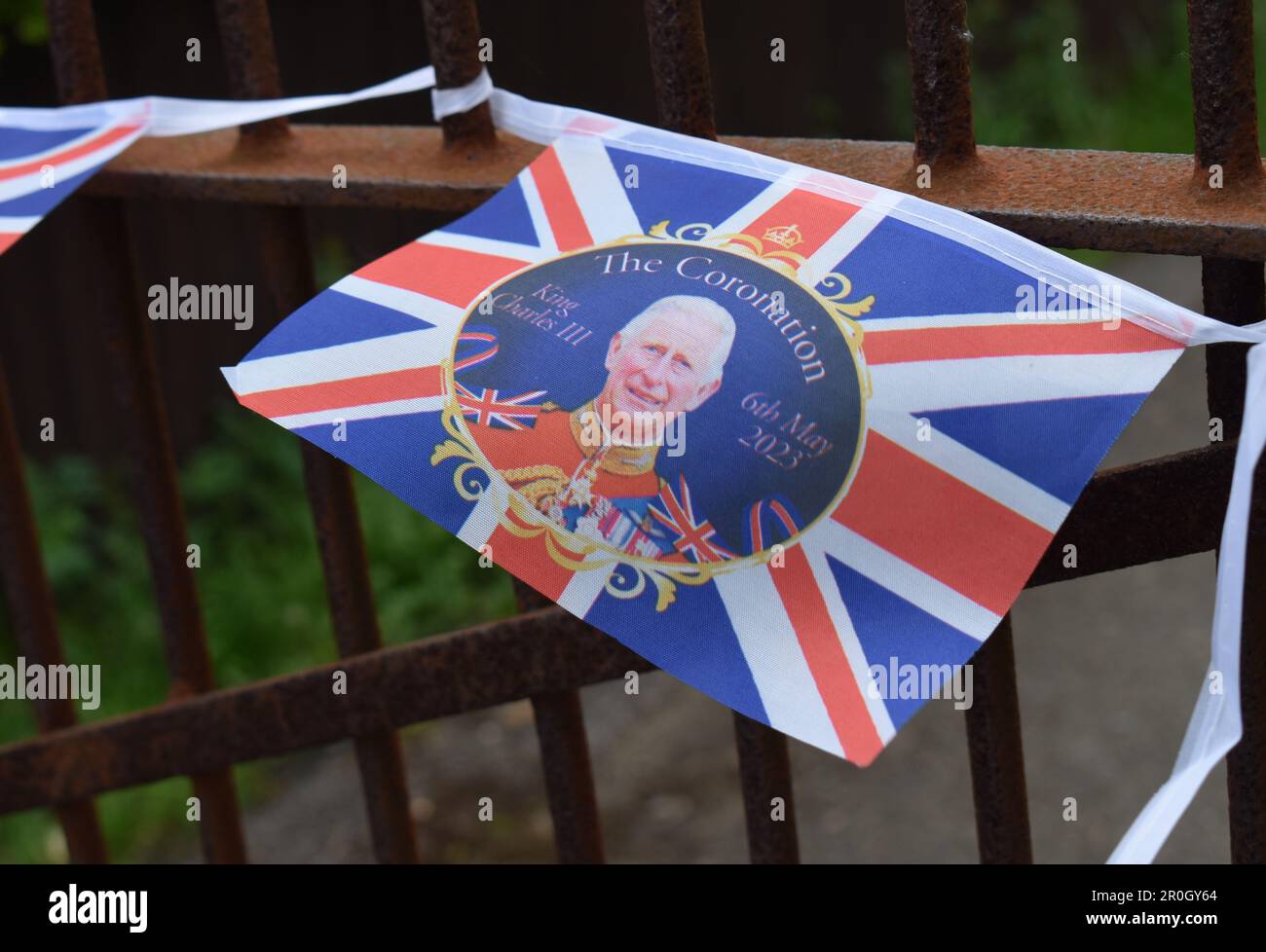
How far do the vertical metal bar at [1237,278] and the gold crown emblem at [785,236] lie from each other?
0.26 m

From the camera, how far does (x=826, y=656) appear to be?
88 cm

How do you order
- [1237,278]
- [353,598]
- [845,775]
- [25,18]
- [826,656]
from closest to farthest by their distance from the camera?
[826,656], [1237,278], [353,598], [25,18], [845,775]

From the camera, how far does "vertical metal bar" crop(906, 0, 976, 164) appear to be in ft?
3.28

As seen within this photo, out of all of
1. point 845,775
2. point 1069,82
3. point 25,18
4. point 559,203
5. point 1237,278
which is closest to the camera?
point 1237,278

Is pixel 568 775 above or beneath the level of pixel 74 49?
beneath

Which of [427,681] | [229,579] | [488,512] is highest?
[488,512]

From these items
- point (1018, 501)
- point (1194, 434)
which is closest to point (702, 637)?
point (1018, 501)

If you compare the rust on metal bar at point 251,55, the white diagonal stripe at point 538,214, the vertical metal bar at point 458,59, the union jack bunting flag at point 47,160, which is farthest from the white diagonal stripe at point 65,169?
the white diagonal stripe at point 538,214

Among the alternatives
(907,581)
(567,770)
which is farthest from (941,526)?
(567,770)

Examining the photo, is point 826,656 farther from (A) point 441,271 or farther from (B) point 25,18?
(B) point 25,18

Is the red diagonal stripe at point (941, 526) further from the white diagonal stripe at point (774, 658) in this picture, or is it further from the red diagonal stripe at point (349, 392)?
the red diagonal stripe at point (349, 392)

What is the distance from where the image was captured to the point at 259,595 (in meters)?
3.43

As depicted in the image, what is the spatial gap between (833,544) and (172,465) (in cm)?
84

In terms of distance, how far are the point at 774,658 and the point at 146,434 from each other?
0.82 metres
